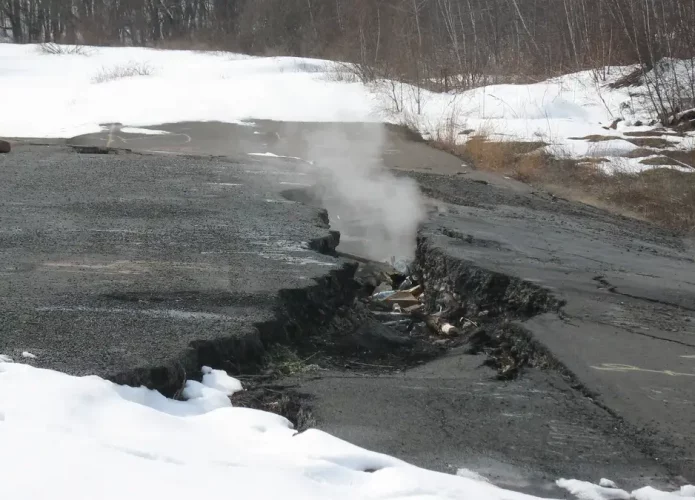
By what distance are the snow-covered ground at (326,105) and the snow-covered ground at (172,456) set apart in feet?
34.8

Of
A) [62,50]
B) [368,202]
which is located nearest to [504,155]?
[368,202]

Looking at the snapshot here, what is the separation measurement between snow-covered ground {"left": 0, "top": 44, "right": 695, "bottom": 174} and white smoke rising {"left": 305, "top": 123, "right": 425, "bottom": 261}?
11.7 feet

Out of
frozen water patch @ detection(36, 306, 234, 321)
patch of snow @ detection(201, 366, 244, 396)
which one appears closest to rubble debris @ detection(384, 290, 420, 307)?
frozen water patch @ detection(36, 306, 234, 321)

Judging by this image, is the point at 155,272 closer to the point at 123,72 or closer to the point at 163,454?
the point at 163,454

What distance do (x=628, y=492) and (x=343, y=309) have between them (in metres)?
2.96

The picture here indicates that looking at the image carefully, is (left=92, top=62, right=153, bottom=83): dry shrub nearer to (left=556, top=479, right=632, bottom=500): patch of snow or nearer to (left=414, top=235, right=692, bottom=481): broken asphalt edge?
(left=414, top=235, right=692, bottom=481): broken asphalt edge

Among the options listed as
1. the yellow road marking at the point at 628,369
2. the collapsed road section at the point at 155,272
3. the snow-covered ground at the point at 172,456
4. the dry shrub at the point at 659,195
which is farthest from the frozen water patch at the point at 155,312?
the dry shrub at the point at 659,195

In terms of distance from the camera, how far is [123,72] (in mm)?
27234

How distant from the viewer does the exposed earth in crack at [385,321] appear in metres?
3.80

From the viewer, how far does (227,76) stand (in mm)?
26406

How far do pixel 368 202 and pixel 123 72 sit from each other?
19.4 metres

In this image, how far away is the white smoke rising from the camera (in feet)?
27.9

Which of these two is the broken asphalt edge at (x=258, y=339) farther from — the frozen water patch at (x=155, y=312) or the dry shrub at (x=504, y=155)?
the dry shrub at (x=504, y=155)

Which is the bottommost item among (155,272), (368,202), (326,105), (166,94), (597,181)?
(155,272)
